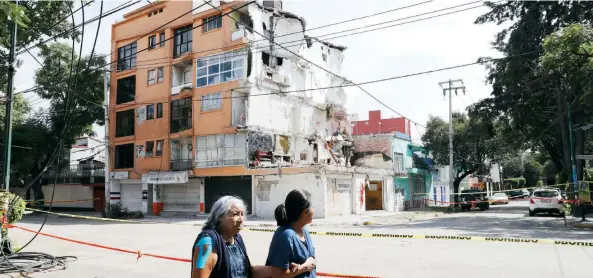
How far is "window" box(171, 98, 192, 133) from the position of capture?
30312mm

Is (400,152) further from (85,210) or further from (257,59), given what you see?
(85,210)

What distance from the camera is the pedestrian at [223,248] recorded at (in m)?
3.00

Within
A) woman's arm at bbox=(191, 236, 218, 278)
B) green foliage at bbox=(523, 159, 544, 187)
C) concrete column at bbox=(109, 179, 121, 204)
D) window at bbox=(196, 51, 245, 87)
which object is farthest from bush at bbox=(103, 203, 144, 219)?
green foliage at bbox=(523, 159, 544, 187)

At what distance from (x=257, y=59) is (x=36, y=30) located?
44.8 ft

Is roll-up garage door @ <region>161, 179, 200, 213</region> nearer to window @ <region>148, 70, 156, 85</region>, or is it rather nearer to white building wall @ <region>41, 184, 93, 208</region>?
window @ <region>148, 70, 156, 85</region>

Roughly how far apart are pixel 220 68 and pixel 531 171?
6155 centimetres

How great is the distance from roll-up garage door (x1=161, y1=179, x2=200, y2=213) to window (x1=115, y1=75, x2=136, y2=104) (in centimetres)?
780

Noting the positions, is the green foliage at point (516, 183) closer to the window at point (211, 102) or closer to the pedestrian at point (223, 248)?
the window at point (211, 102)

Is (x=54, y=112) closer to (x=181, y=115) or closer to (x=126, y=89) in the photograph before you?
(x=126, y=89)

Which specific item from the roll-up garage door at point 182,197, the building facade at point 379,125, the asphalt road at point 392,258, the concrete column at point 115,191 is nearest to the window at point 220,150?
the roll-up garage door at point 182,197

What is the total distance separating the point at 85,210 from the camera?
Answer: 124 ft

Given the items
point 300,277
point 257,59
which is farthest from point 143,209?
point 300,277

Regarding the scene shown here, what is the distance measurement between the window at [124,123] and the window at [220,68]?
25.9 feet

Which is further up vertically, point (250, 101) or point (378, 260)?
point (250, 101)
